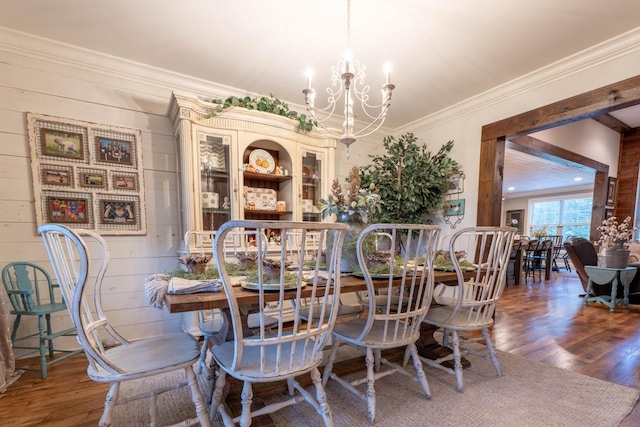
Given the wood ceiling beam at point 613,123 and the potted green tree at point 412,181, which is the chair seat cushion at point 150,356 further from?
the wood ceiling beam at point 613,123

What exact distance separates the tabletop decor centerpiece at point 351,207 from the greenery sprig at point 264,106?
1147mm

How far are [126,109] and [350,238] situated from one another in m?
2.23

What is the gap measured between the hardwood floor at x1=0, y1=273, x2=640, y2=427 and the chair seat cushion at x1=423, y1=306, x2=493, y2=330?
0.71 metres

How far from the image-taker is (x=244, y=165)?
102 inches

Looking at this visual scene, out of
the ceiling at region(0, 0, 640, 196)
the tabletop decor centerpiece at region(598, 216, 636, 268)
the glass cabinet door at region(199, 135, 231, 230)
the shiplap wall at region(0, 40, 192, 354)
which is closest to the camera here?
the ceiling at region(0, 0, 640, 196)

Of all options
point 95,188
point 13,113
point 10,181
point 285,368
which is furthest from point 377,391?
point 13,113

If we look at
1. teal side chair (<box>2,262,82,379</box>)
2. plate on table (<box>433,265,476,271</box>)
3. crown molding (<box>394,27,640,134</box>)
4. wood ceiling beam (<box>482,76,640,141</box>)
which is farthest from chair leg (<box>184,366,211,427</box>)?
crown molding (<box>394,27,640,134</box>)

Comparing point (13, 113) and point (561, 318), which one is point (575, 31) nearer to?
point (561, 318)

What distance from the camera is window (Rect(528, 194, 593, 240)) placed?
7.71 m

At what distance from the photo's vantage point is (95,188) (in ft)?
7.24

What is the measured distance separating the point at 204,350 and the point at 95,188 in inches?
66.4

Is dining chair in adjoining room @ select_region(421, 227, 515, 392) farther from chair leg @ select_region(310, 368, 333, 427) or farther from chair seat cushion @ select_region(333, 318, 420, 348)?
chair leg @ select_region(310, 368, 333, 427)

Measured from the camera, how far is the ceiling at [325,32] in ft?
5.58

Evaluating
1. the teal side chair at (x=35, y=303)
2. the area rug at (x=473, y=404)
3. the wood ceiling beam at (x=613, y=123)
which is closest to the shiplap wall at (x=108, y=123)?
the teal side chair at (x=35, y=303)
